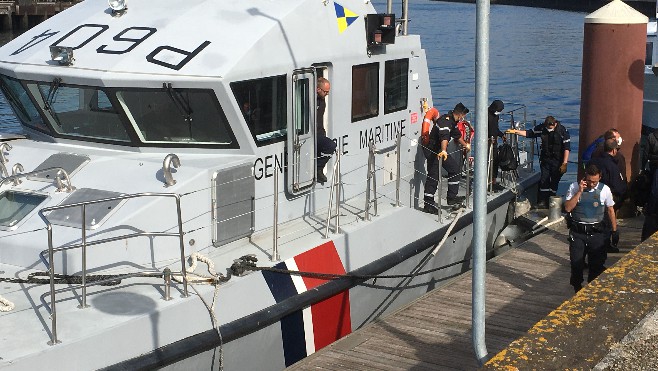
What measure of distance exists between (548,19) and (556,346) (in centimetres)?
5143

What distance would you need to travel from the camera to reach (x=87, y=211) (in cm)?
624

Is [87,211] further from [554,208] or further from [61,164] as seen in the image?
[554,208]

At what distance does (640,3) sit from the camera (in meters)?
53.8

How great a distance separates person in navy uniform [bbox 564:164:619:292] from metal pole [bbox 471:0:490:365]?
95.2 inches

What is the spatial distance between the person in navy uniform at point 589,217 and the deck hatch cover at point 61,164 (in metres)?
3.82

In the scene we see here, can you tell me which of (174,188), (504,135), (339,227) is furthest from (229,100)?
(504,135)

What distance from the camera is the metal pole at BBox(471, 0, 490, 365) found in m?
4.59

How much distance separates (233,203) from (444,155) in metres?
2.84

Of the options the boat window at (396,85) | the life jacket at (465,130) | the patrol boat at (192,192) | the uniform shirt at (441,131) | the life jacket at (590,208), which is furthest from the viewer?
the life jacket at (465,130)

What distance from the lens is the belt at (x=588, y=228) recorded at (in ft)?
24.0

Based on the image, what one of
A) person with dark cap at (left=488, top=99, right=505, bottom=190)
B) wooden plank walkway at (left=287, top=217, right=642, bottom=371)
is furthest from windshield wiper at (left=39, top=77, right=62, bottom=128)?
person with dark cap at (left=488, top=99, right=505, bottom=190)

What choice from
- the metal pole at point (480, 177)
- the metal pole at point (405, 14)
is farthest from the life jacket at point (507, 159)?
the metal pole at point (480, 177)

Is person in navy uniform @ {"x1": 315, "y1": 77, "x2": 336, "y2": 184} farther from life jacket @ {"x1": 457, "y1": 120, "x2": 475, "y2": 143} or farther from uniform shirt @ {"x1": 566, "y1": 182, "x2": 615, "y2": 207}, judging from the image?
life jacket @ {"x1": 457, "y1": 120, "x2": 475, "y2": 143}

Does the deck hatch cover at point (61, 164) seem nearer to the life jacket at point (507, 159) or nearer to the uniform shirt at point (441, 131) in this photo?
the uniform shirt at point (441, 131)
